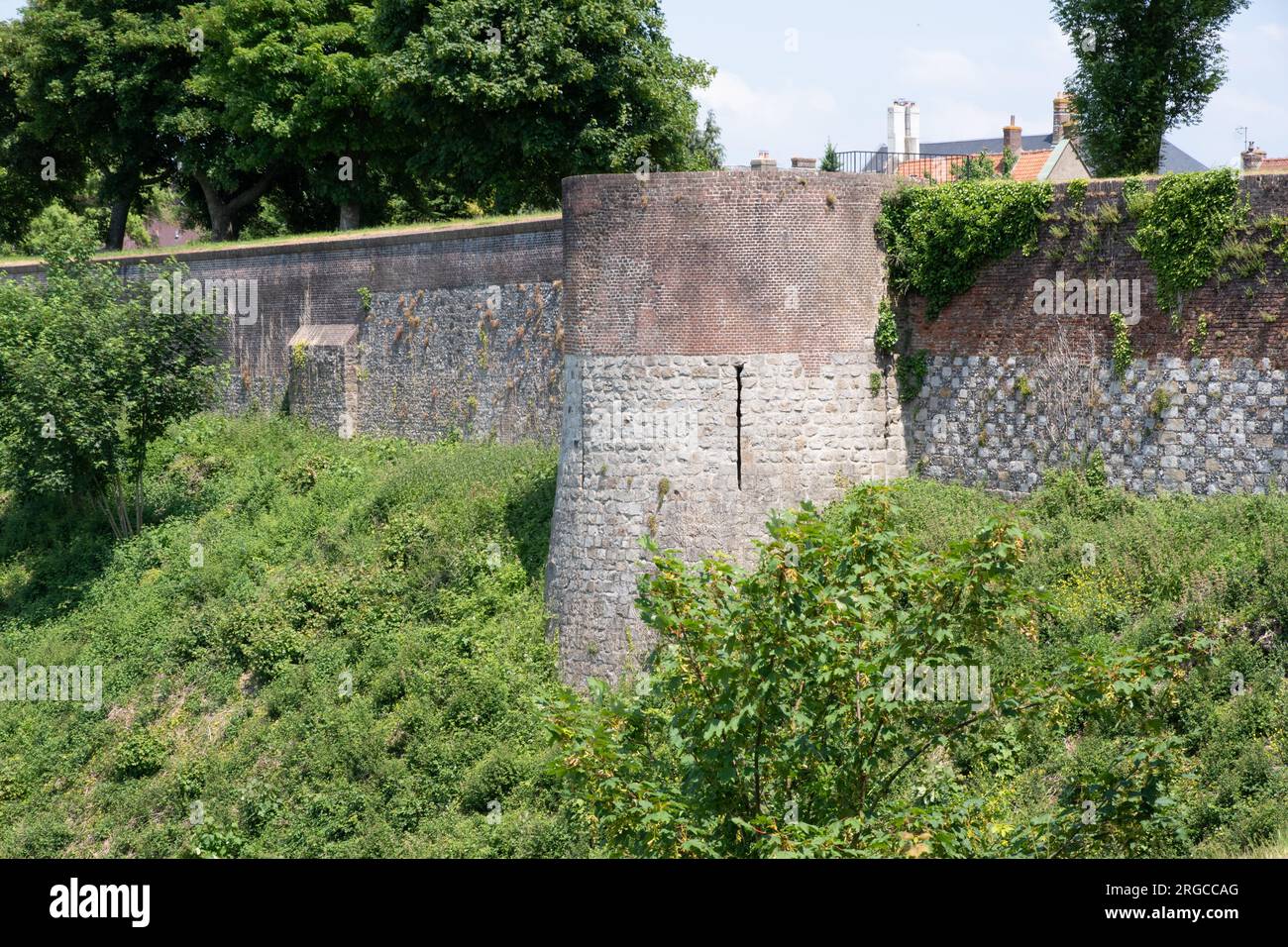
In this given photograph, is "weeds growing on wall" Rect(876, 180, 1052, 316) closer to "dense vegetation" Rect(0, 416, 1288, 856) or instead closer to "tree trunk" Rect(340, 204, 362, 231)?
"dense vegetation" Rect(0, 416, 1288, 856)

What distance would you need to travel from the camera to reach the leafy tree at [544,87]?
28359mm

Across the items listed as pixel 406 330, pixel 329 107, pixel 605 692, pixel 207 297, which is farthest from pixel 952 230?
pixel 329 107

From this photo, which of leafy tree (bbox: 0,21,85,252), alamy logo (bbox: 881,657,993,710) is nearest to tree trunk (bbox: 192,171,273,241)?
leafy tree (bbox: 0,21,85,252)

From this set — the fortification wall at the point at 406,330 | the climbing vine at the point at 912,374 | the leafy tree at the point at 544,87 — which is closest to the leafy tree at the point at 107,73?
the fortification wall at the point at 406,330

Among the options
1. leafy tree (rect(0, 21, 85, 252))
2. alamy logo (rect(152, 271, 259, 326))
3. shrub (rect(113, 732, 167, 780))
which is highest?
leafy tree (rect(0, 21, 85, 252))

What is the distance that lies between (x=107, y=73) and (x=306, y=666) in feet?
81.0

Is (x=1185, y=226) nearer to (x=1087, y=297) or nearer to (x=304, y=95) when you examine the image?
(x=1087, y=297)

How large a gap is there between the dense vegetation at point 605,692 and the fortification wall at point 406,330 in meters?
0.88

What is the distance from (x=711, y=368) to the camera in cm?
1748

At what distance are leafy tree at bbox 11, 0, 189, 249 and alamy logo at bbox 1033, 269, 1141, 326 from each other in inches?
1136

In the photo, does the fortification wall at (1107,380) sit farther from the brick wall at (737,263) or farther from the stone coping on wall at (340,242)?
the stone coping on wall at (340,242)

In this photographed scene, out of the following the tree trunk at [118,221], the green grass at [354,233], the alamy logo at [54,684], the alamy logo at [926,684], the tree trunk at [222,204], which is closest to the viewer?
the alamy logo at [926,684]
